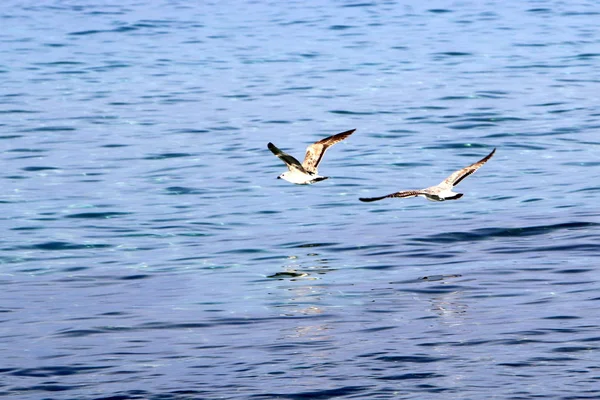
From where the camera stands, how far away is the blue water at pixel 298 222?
11641 millimetres

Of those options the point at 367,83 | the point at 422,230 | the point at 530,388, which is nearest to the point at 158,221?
the point at 422,230

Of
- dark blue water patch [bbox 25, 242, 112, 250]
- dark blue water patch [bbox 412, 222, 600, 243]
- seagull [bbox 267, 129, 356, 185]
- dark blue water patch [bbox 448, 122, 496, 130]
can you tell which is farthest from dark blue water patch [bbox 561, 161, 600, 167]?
dark blue water patch [bbox 25, 242, 112, 250]

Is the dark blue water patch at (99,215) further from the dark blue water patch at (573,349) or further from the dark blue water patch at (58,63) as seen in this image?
the dark blue water patch at (58,63)

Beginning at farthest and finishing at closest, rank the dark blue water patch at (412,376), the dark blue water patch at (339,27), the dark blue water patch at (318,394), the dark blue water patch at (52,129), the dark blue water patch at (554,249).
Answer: the dark blue water patch at (339,27), the dark blue water patch at (52,129), the dark blue water patch at (554,249), the dark blue water patch at (412,376), the dark blue water patch at (318,394)

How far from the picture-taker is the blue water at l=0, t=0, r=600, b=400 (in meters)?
11.6

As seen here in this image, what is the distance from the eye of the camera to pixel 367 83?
91.8ft

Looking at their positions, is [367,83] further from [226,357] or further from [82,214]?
[226,357]

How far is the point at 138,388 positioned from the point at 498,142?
40.9 feet

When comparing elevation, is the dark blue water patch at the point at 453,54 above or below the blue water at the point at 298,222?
below

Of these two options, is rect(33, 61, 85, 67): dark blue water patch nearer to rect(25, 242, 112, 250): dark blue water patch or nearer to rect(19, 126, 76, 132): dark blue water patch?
rect(19, 126, 76, 132): dark blue water patch

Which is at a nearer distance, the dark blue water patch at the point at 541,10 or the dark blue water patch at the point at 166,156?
the dark blue water patch at the point at 166,156

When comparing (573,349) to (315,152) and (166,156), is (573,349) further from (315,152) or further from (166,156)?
(166,156)

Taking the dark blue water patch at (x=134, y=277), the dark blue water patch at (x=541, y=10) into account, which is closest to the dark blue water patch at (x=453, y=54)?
the dark blue water patch at (x=541, y=10)

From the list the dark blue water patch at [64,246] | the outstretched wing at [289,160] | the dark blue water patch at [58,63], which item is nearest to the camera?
the outstretched wing at [289,160]
